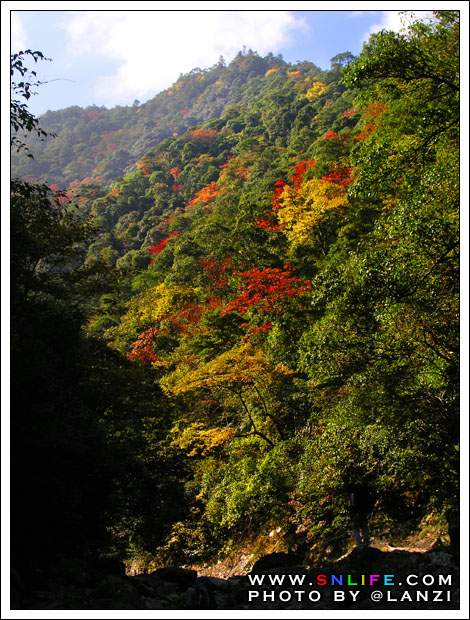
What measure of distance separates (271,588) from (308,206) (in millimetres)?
15941

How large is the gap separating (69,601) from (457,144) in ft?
24.7

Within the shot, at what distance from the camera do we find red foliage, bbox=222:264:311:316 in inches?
531

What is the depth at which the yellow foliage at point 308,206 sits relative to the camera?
715 inches

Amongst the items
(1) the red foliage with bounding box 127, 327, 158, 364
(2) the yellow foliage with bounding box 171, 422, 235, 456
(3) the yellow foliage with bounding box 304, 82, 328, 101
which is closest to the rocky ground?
(2) the yellow foliage with bounding box 171, 422, 235, 456

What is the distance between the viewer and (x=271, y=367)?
1161 centimetres

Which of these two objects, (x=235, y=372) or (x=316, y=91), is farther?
(x=316, y=91)

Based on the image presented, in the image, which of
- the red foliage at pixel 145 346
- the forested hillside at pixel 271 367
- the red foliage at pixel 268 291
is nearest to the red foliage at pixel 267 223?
the forested hillside at pixel 271 367

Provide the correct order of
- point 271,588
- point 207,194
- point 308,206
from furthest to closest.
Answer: point 207,194 < point 308,206 < point 271,588

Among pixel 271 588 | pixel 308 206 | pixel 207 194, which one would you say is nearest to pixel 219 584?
pixel 271 588

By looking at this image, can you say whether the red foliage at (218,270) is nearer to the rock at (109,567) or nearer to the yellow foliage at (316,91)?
the rock at (109,567)

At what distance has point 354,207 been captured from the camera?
17844 millimetres

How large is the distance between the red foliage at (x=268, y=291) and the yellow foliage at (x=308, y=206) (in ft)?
11.5

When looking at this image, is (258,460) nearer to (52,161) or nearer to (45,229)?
(45,229)

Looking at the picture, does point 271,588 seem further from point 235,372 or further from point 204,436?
point 235,372
